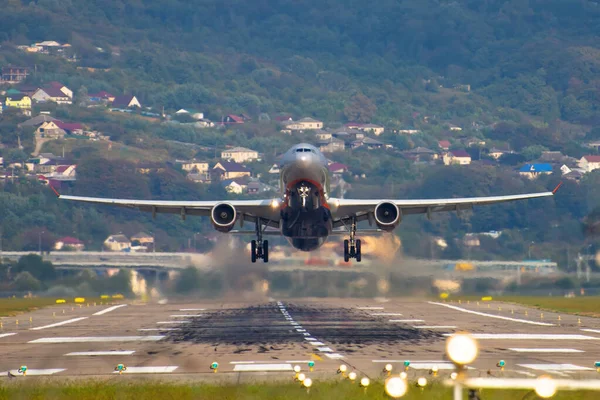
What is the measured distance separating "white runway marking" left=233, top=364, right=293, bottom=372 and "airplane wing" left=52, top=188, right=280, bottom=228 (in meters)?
21.2

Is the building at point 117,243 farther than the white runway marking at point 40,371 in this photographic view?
Yes

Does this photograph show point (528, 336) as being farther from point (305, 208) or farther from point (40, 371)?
point (40, 371)

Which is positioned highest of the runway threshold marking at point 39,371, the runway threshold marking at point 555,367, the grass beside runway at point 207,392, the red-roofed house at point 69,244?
the red-roofed house at point 69,244

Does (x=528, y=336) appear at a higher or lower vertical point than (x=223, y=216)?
lower

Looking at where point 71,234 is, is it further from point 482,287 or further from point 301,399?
point 301,399

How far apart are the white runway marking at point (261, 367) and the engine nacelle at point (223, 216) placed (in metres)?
20.3

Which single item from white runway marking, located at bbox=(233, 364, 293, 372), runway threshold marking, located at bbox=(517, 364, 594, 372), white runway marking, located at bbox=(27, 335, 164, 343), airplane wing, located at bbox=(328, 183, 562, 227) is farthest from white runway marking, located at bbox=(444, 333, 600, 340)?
white runway marking, located at bbox=(233, 364, 293, 372)

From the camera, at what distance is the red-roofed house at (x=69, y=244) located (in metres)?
122

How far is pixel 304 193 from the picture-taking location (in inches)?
2111

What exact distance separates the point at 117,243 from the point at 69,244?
9442mm

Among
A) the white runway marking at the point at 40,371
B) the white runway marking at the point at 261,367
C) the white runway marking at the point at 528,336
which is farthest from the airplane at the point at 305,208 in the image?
the white runway marking at the point at 40,371

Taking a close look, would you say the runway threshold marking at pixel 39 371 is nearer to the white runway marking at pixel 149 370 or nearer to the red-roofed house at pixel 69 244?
the white runway marking at pixel 149 370


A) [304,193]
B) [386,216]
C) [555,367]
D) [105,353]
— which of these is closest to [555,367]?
[555,367]

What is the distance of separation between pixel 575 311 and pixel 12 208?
397ft
